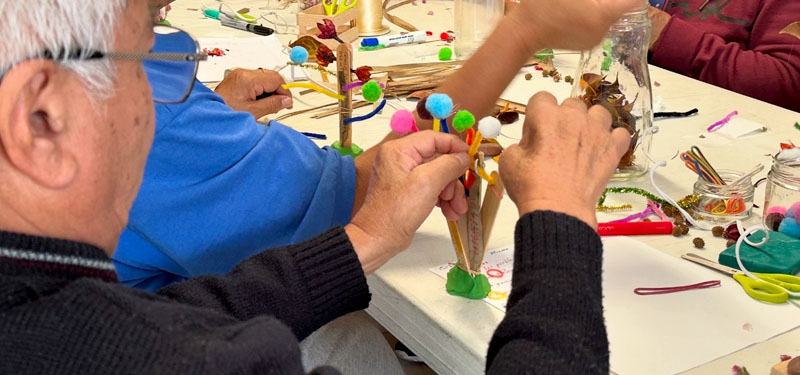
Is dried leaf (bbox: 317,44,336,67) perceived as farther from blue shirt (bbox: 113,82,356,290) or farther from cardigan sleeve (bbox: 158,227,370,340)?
cardigan sleeve (bbox: 158,227,370,340)

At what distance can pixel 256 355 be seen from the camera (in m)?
0.62

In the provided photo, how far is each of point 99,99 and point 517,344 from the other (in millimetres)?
433

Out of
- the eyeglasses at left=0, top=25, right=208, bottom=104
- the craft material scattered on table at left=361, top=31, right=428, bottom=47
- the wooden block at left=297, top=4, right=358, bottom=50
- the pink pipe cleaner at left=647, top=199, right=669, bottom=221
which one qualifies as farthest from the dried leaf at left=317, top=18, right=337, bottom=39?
the eyeglasses at left=0, top=25, right=208, bottom=104

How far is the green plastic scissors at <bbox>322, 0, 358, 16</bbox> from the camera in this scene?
207 centimetres

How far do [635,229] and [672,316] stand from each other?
0.76ft

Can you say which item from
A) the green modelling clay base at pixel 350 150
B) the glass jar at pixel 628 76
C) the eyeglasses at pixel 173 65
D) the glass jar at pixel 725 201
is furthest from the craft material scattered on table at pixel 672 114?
the eyeglasses at pixel 173 65

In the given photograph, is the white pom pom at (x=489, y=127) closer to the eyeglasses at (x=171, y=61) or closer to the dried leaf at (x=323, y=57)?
the eyeglasses at (x=171, y=61)

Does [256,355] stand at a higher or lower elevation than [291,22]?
higher

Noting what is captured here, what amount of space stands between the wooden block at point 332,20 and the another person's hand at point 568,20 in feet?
2.81

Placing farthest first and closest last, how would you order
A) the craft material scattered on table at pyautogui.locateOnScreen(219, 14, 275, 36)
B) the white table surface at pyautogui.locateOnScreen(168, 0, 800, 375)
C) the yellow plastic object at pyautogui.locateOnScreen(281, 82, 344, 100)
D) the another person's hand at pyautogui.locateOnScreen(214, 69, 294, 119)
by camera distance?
the craft material scattered on table at pyautogui.locateOnScreen(219, 14, 275, 36) → the another person's hand at pyautogui.locateOnScreen(214, 69, 294, 119) → the yellow plastic object at pyautogui.locateOnScreen(281, 82, 344, 100) → the white table surface at pyautogui.locateOnScreen(168, 0, 800, 375)

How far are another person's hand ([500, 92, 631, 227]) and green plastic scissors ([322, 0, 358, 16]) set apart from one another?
3.94 feet

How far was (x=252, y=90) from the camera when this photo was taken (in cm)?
153

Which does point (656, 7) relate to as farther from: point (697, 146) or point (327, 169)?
point (327, 169)

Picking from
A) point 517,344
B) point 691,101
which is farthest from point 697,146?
point 517,344
